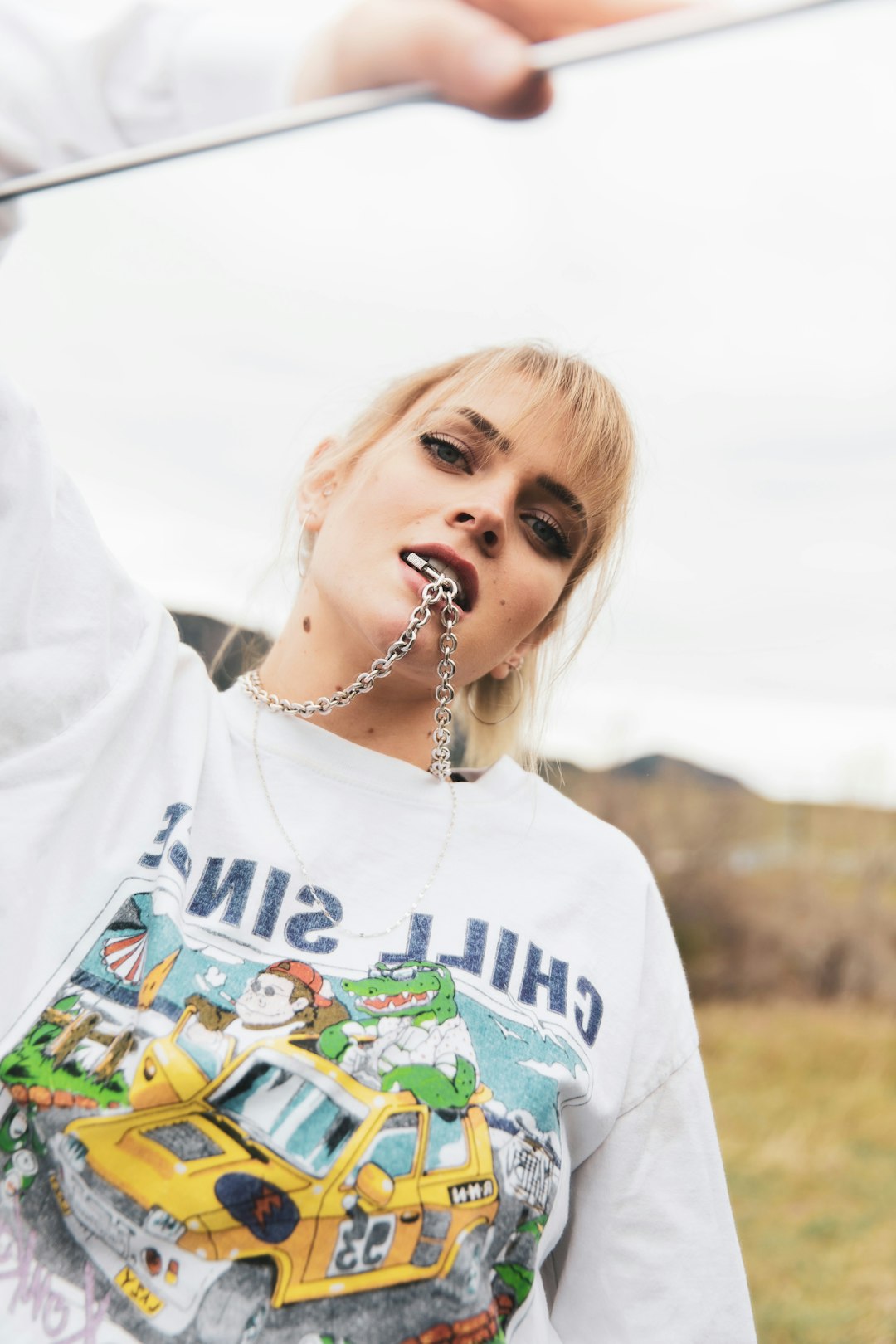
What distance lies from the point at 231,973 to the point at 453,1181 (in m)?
0.28

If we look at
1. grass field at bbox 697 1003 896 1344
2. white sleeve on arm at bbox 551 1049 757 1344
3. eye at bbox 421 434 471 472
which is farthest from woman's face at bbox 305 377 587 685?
grass field at bbox 697 1003 896 1344

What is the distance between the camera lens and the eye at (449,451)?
130 centimetres

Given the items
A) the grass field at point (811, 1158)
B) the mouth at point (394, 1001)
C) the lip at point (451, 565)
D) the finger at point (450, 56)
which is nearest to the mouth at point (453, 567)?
the lip at point (451, 565)

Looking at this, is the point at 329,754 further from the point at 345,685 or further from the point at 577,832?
the point at 577,832

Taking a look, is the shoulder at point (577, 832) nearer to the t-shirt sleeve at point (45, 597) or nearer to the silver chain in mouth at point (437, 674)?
the silver chain in mouth at point (437, 674)

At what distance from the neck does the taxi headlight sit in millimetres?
568

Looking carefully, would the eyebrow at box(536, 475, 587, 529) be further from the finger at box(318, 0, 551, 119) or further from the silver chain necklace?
the finger at box(318, 0, 551, 119)

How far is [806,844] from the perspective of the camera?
27.3 ft

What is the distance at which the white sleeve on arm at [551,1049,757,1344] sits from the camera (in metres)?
1.24

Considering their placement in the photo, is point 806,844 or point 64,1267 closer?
point 64,1267

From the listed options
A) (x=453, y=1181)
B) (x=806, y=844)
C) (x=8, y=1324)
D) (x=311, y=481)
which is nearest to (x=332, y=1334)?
(x=453, y=1181)

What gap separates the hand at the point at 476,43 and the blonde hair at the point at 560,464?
62cm

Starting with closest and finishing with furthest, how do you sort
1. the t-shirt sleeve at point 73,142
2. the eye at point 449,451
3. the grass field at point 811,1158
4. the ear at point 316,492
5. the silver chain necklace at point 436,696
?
the t-shirt sleeve at point 73,142, the silver chain necklace at point 436,696, the eye at point 449,451, the ear at point 316,492, the grass field at point 811,1158

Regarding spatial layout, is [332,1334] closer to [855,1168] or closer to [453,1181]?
[453,1181]
